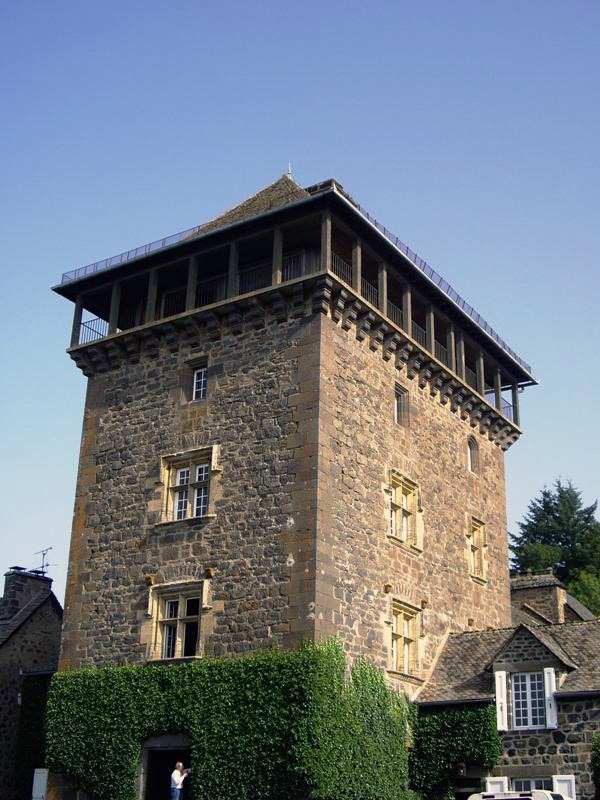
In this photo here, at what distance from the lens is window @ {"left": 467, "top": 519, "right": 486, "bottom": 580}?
97.8ft

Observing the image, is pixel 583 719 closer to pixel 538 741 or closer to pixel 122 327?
pixel 538 741

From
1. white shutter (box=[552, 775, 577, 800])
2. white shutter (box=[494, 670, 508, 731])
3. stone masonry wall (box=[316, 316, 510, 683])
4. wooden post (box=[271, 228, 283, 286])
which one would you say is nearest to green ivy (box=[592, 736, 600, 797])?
white shutter (box=[552, 775, 577, 800])

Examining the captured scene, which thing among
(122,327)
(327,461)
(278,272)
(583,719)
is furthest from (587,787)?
(122,327)

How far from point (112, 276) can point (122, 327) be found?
1.78 metres

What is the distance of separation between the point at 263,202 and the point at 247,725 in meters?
13.8

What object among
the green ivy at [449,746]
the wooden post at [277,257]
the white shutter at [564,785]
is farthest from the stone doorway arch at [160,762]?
the wooden post at [277,257]

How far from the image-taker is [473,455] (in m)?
31.4

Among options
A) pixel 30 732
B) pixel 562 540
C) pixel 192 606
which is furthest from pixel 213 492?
pixel 562 540

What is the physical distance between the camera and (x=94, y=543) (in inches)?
1038

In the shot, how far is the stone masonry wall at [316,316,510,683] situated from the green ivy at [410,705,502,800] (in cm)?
172

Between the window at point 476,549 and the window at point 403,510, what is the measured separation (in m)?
3.61

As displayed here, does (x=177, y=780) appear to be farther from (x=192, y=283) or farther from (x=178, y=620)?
(x=192, y=283)

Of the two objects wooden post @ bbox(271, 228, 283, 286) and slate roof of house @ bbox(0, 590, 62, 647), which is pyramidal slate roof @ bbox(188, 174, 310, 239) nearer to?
wooden post @ bbox(271, 228, 283, 286)

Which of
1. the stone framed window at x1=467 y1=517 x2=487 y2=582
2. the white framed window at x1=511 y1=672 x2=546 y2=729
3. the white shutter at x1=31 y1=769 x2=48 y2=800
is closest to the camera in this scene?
the white framed window at x1=511 y1=672 x2=546 y2=729
